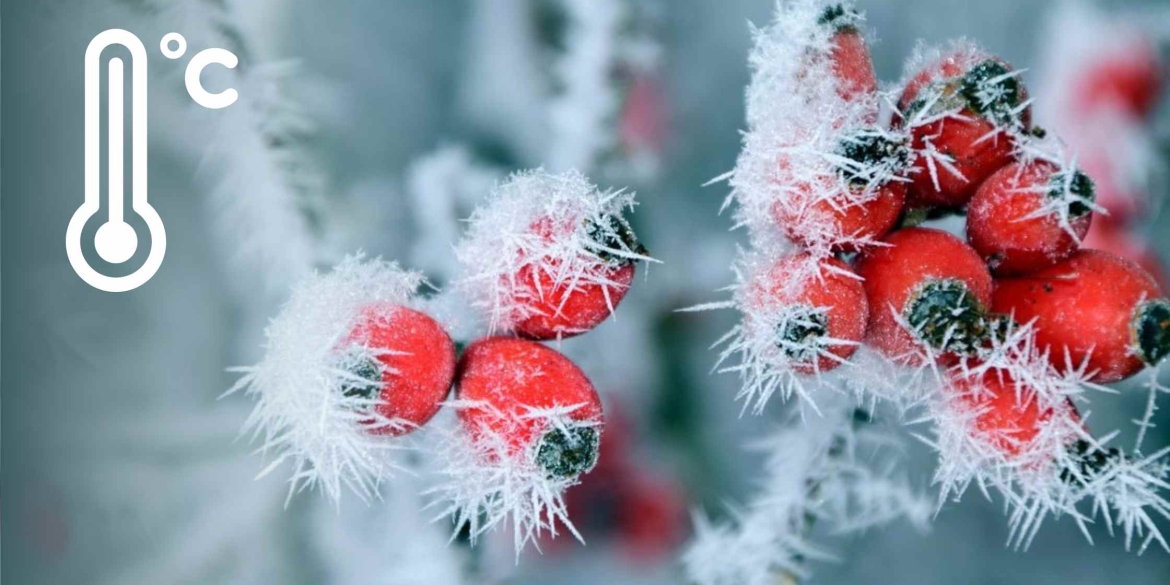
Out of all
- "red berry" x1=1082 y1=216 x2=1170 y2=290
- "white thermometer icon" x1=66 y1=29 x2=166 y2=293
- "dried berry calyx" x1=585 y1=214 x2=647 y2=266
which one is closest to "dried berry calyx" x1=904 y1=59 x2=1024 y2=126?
"dried berry calyx" x1=585 y1=214 x2=647 y2=266

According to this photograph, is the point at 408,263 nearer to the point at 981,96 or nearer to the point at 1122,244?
the point at 981,96

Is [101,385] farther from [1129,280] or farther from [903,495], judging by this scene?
[1129,280]

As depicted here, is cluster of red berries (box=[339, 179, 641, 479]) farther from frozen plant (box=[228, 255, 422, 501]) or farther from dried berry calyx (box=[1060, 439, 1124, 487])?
dried berry calyx (box=[1060, 439, 1124, 487])

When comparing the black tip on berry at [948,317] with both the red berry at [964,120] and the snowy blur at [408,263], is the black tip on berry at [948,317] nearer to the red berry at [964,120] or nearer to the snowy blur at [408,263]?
the red berry at [964,120]

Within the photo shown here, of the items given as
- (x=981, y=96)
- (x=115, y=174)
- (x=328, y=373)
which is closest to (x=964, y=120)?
(x=981, y=96)

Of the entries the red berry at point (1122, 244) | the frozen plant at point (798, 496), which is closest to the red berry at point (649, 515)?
the frozen plant at point (798, 496)
